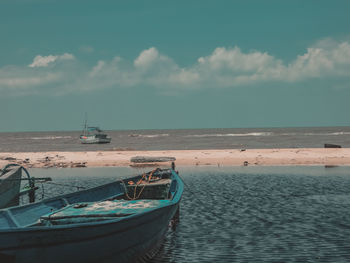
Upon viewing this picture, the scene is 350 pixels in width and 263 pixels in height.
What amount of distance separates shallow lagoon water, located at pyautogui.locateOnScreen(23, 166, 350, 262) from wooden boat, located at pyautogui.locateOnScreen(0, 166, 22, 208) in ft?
10.2

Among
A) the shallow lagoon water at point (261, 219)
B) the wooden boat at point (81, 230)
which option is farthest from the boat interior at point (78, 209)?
the shallow lagoon water at point (261, 219)

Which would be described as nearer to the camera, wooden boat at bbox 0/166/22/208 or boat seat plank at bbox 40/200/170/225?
boat seat plank at bbox 40/200/170/225

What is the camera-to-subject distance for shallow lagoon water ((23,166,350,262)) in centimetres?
1254

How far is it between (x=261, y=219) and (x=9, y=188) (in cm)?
1350

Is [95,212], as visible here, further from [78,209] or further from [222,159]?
[222,159]

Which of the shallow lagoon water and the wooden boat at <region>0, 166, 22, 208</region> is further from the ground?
the wooden boat at <region>0, 166, 22, 208</region>

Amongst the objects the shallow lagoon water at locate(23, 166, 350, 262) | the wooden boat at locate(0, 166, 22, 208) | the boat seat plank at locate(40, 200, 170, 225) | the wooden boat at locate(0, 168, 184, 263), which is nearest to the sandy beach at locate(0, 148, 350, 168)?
the shallow lagoon water at locate(23, 166, 350, 262)

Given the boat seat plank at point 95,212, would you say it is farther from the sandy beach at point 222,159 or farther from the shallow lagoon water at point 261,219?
the sandy beach at point 222,159

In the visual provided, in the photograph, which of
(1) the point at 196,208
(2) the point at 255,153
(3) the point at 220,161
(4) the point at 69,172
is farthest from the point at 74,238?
(2) the point at 255,153

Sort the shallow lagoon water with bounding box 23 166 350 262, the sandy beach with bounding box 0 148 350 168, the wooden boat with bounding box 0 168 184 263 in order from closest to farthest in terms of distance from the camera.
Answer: the wooden boat with bounding box 0 168 184 263, the shallow lagoon water with bounding box 23 166 350 262, the sandy beach with bounding box 0 148 350 168

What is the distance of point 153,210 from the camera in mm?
10984

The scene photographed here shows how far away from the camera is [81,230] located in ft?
29.5

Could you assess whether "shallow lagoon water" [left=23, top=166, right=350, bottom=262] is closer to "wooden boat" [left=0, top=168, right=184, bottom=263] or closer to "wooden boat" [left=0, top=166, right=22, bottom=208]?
"wooden boat" [left=0, top=168, right=184, bottom=263]

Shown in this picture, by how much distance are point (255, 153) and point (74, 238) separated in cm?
4063
